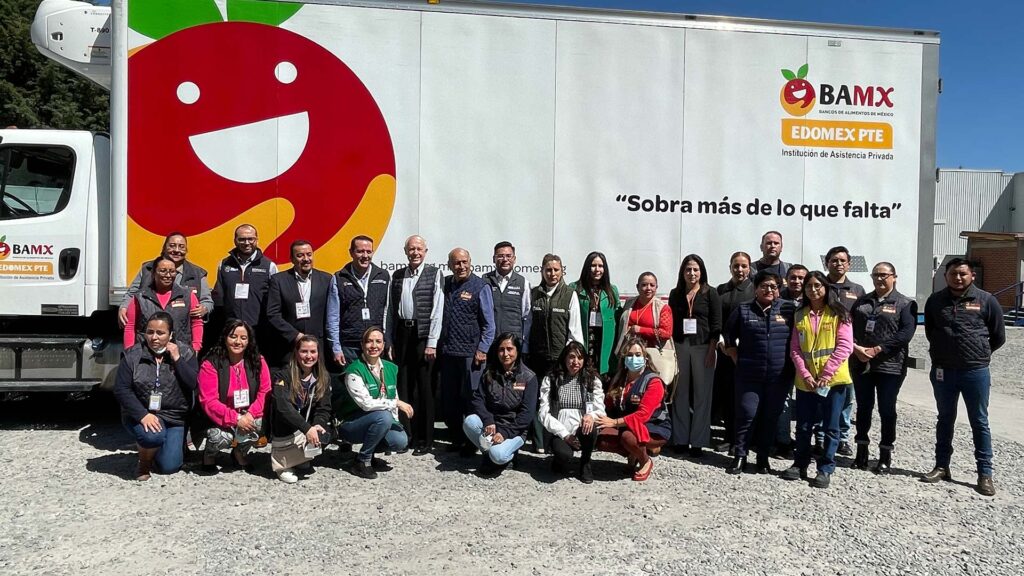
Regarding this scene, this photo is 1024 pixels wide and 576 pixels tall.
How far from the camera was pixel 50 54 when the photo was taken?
560 centimetres

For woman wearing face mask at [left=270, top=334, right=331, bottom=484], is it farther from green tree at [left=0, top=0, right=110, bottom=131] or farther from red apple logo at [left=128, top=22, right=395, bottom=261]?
green tree at [left=0, top=0, right=110, bottom=131]

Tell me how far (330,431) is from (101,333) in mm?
2435

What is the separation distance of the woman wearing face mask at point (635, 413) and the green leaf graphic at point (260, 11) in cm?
384

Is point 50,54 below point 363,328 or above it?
above

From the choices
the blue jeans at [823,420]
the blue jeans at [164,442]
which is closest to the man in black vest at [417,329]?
the blue jeans at [164,442]

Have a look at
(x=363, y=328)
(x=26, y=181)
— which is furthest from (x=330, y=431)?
(x=26, y=181)

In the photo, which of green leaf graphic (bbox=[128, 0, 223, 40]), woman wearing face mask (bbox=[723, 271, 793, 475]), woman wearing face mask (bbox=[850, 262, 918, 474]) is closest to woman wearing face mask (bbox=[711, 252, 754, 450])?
woman wearing face mask (bbox=[723, 271, 793, 475])

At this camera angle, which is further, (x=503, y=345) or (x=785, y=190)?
(x=785, y=190)

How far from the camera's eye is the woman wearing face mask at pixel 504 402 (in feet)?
15.2

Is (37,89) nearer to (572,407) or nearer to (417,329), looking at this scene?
(417,329)

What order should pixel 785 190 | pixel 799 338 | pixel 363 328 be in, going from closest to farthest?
pixel 799 338, pixel 363 328, pixel 785 190

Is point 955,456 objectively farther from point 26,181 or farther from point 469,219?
point 26,181

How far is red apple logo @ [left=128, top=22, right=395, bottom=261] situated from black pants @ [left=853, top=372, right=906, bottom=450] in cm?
411

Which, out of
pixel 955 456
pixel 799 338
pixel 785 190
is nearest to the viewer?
pixel 799 338
